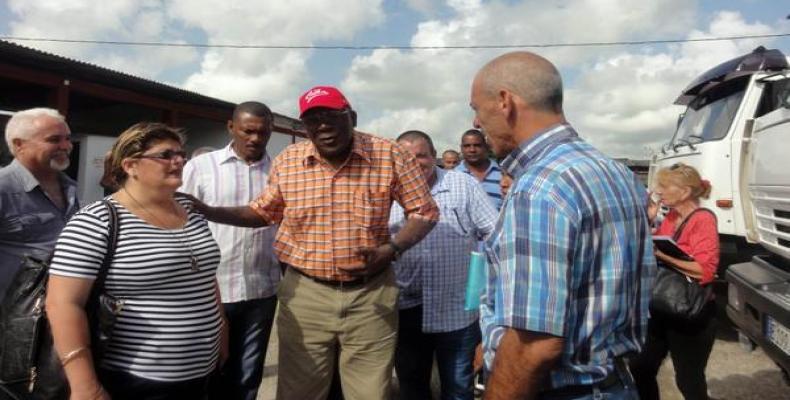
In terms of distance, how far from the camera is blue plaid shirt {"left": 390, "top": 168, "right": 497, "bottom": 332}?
2779 mm

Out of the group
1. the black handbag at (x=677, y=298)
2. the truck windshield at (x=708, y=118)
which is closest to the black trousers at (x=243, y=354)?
the black handbag at (x=677, y=298)

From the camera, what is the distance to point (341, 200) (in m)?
2.29

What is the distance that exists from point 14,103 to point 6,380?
42.4 ft

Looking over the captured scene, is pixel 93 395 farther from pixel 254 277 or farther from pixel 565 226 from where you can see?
pixel 565 226

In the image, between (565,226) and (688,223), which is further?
(688,223)

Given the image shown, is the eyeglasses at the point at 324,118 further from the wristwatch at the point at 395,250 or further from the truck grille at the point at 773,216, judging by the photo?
the truck grille at the point at 773,216

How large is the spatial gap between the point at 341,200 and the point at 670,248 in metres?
1.79

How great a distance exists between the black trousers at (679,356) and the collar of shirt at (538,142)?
182cm

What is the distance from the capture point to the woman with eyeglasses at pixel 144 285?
165cm

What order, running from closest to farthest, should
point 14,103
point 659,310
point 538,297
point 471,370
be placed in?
point 538,297, point 659,310, point 471,370, point 14,103

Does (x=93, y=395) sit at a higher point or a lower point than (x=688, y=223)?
lower

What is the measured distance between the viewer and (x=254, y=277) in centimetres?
279

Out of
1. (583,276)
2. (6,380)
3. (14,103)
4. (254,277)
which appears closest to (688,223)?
(583,276)

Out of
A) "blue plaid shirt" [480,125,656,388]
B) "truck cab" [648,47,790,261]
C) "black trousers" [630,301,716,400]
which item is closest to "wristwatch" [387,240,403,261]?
"blue plaid shirt" [480,125,656,388]
